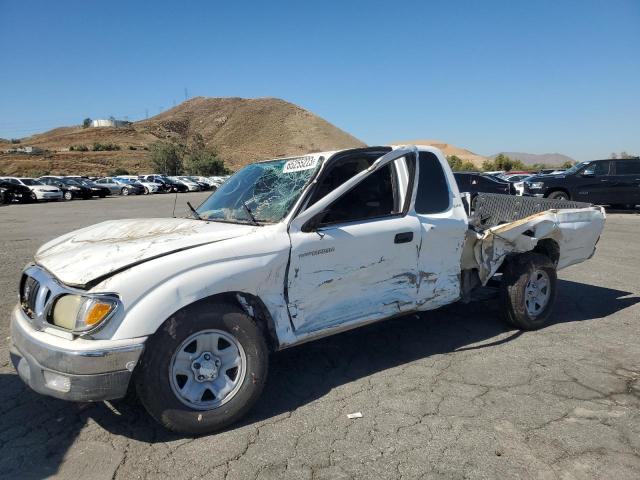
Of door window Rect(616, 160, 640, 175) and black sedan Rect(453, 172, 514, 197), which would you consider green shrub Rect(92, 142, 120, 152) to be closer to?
black sedan Rect(453, 172, 514, 197)

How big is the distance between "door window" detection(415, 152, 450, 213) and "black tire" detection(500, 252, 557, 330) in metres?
1.11

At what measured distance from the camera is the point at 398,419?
3375 millimetres

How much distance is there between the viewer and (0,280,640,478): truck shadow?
123 inches

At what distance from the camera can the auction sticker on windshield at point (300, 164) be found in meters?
4.00

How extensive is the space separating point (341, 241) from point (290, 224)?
0.41 m

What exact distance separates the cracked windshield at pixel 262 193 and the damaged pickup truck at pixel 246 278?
2 cm

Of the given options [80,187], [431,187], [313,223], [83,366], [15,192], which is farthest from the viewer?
[80,187]

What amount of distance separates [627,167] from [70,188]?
104 ft

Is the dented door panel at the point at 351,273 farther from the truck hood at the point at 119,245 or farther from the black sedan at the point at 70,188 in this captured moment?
the black sedan at the point at 70,188

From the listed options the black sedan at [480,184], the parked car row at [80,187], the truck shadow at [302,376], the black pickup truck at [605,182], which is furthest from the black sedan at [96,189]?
the truck shadow at [302,376]

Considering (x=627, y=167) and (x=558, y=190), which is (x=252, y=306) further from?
(x=627, y=167)

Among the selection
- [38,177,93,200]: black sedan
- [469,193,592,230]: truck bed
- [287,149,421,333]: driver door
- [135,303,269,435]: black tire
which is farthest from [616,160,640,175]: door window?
[38,177,93,200]: black sedan

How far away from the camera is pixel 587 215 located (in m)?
5.62

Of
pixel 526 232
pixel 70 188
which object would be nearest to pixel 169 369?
pixel 526 232
